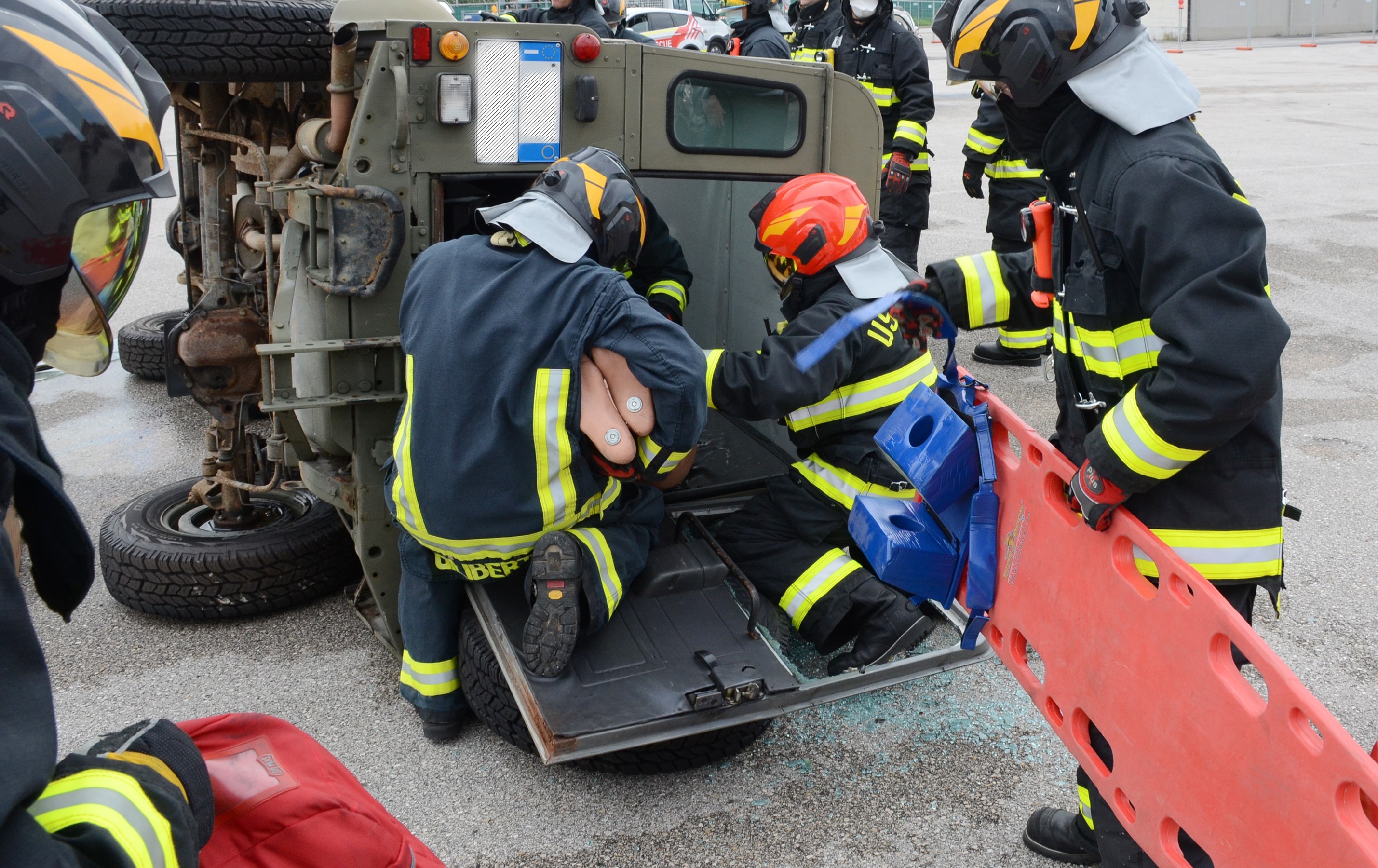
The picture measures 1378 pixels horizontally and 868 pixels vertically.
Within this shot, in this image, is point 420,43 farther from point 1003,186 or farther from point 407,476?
point 1003,186

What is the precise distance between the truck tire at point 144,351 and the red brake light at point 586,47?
4001 millimetres

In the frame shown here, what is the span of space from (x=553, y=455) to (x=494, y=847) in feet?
3.28

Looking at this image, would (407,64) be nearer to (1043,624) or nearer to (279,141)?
(279,141)

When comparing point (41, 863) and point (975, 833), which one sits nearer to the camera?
point (41, 863)

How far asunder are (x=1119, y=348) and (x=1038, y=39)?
0.64 m

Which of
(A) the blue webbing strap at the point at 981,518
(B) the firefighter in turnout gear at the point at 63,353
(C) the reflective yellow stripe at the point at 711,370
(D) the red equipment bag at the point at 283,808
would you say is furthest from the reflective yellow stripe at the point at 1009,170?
(D) the red equipment bag at the point at 283,808

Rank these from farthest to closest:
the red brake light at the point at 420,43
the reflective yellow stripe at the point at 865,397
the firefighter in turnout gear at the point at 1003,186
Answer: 1. the firefighter in turnout gear at the point at 1003,186
2. the reflective yellow stripe at the point at 865,397
3. the red brake light at the point at 420,43

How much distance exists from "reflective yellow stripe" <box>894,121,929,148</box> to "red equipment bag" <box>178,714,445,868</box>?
5.82m

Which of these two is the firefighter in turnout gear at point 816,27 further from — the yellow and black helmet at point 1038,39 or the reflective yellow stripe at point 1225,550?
the reflective yellow stripe at point 1225,550

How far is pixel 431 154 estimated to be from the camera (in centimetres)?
301

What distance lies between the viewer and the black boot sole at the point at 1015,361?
6.54m

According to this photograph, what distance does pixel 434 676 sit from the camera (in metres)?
3.14

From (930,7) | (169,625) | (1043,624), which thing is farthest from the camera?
(930,7)

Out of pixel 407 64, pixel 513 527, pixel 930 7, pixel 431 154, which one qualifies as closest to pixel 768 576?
pixel 513 527
